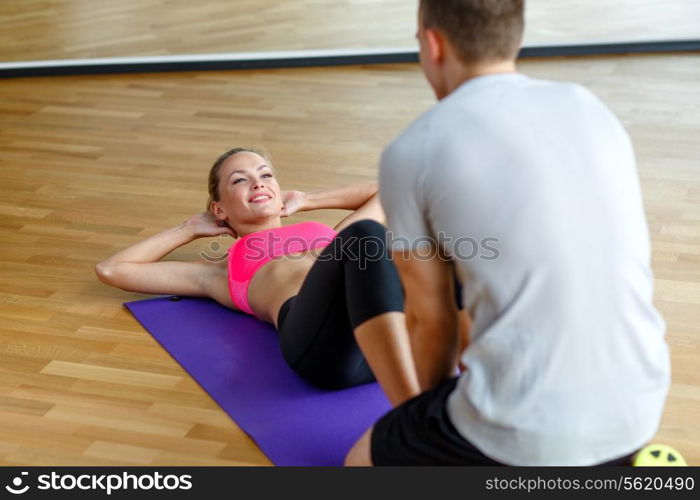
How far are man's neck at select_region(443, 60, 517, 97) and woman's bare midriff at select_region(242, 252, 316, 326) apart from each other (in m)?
1.03

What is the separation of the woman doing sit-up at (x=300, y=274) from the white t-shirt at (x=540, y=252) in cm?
40

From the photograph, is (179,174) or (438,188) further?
(179,174)

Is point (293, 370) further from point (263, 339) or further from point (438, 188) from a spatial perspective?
point (438, 188)

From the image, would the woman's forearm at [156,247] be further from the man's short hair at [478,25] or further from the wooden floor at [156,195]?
the man's short hair at [478,25]

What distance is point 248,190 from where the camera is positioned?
270cm

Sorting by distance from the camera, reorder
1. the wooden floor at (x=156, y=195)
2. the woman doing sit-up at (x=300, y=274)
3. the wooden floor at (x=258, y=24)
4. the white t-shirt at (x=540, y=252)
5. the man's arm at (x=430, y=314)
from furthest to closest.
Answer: the wooden floor at (x=258, y=24) < the wooden floor at (x=156, y=195) < the woman doing sit-up at (x=300, y=274) < the man's arm at (x=430, y=314) < the white t-shirt at (x=540, y=252)

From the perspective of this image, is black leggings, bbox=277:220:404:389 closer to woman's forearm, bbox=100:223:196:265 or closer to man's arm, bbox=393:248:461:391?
man's arm, bbox=393:248:461:391

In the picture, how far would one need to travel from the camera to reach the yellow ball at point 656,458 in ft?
5.39

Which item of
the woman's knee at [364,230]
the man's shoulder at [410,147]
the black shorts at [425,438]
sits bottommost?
the black shorts at [425,438]

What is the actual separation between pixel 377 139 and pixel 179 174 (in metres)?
0.74

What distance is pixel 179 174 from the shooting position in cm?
369

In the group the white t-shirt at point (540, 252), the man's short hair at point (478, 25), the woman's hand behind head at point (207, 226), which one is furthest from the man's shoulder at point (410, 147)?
the woman's hand behind head at point (207, 226)
